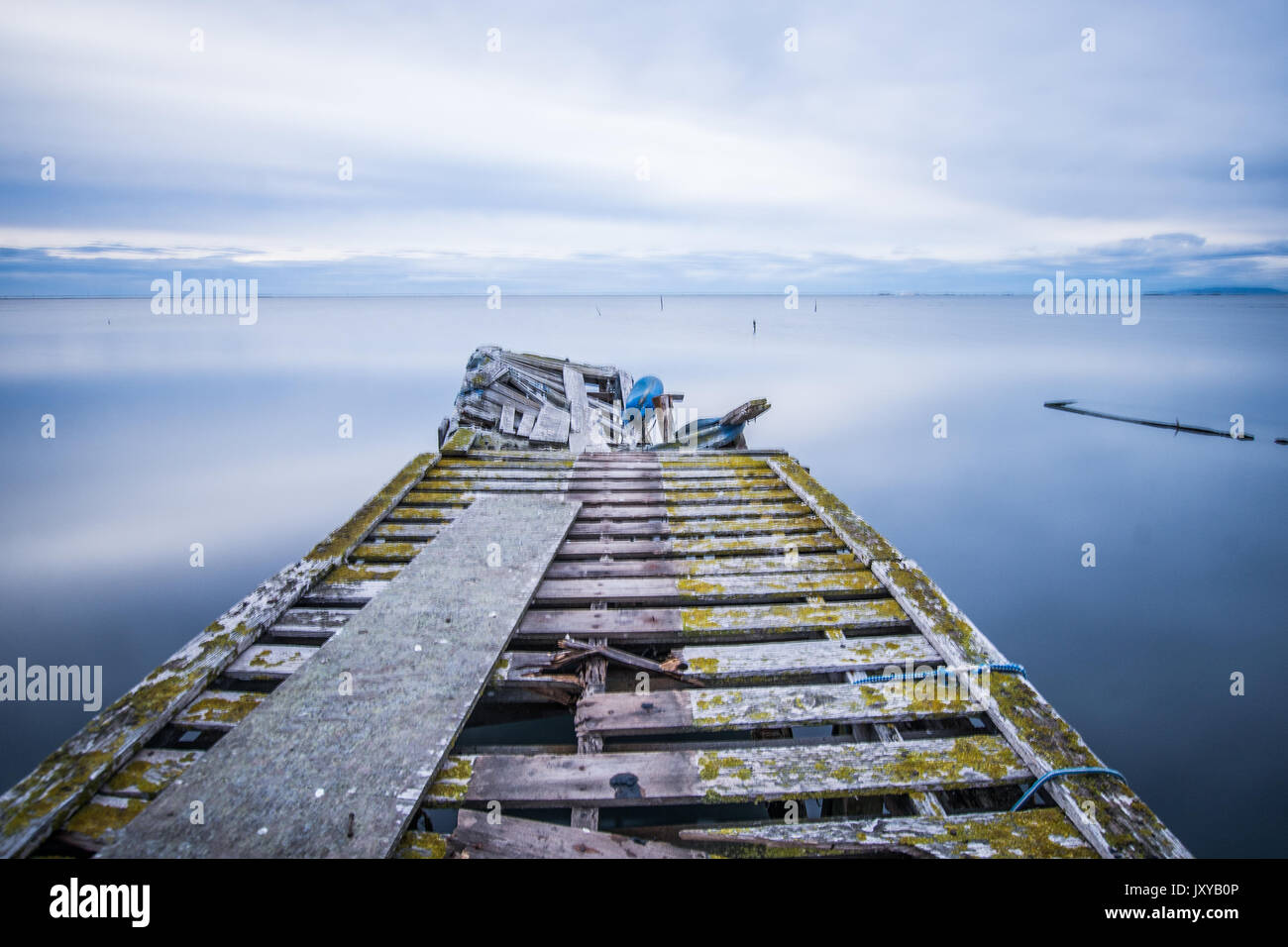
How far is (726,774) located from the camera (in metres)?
2.62

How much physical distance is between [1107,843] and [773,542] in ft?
9.93

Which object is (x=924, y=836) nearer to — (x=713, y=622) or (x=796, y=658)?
(x=796, y=658)

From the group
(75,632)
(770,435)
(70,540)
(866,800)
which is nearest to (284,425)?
(70,540)

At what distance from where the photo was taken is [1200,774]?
235 inches

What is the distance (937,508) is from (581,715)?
481 inches

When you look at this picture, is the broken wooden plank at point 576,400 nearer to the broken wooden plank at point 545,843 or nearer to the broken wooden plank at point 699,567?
the broken wooden plank at point 699,567

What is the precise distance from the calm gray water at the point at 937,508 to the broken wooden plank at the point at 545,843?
5736mm

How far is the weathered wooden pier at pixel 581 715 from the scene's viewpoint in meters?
2.30

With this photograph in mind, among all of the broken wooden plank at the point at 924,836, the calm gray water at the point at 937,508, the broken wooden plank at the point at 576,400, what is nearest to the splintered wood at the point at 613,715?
the broken wooden plank at the point at 924,836

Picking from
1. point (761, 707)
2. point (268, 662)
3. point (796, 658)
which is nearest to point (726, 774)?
point (761, 707)

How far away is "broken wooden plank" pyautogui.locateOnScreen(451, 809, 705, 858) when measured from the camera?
2234 millimetres

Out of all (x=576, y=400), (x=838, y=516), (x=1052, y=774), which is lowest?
(x=1052, y=774)

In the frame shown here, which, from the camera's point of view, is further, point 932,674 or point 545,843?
point 932,674
